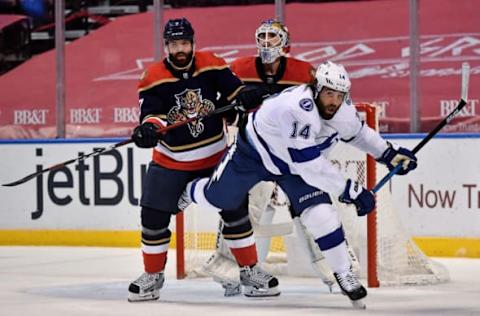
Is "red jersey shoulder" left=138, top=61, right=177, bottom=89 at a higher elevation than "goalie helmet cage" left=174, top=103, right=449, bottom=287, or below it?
higher

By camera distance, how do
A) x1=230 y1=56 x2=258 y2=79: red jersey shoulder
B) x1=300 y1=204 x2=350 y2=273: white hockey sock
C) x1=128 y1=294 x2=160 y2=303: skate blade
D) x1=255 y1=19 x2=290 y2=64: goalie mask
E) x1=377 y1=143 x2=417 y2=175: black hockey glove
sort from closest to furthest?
x1=300 y1=204 x2=350 y2=273: white hockey sock, x1=377 y1=143 x2=417 y2=175: black hockey glove, x1=128 y1=294 x2=160 y2=303: skate blade, x1=255 y1=19 x2=290 y2=64: goalie mask, x1=230 y1=56 x2=258 y2=79: red jersey shoulder

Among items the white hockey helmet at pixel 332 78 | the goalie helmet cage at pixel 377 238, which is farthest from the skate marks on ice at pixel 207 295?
the white hockey helmet at pixel 332 78

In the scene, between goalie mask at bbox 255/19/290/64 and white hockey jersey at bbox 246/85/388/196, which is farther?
goalie mask at bbox 255/19/290/64

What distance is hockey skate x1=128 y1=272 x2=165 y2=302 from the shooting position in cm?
603

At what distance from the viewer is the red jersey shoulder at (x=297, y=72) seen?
6.27 meters

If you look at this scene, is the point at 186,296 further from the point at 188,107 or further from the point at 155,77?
the point at 155,77

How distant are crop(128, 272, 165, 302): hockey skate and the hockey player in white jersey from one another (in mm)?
400

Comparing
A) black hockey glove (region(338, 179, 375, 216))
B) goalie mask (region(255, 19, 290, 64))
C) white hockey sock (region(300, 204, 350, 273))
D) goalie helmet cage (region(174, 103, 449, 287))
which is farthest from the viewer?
goalie helmet cage (region(174, 103, 449, 287))

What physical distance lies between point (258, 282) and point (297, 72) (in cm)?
93

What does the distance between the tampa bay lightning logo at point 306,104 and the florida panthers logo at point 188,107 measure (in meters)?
0.64

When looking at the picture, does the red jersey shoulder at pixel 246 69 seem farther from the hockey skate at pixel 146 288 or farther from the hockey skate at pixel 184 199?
the hockey skate at pixel 146 288

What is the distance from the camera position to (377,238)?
6.68 metres

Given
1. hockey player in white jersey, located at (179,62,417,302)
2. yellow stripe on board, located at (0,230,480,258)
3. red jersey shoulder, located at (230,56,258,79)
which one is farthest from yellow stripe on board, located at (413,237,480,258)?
hockey player in white jersey, located at (179,62,417,302)

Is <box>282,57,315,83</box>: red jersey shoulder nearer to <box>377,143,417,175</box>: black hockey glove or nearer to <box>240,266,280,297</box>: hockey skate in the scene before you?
<box>377,143,417,175</box>: black hockey glove
